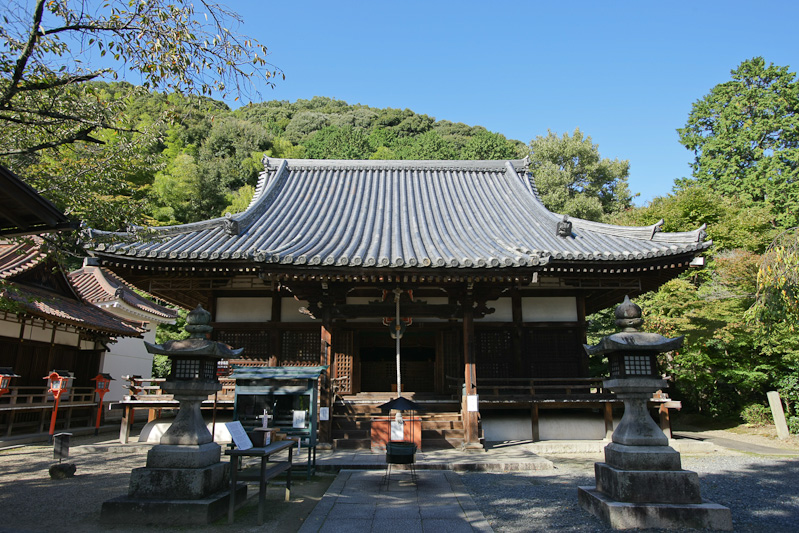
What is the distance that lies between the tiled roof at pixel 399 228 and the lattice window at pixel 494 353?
2.34m

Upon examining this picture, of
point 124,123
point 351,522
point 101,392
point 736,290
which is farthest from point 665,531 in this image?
point 101,392

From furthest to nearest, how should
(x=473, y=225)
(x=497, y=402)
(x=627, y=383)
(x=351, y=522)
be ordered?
(x=473, y=225), (x=497, y=402), (x=627, y=383), (x=351, y=522)

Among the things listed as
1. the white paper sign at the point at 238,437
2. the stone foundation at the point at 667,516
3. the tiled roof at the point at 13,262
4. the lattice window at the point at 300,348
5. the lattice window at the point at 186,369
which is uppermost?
the tiled roof at the point at 13,262

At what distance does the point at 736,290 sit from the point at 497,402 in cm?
889

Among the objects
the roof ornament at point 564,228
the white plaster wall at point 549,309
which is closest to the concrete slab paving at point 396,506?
the white plaster wall at point 549,309

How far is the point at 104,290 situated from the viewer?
66.2 feet

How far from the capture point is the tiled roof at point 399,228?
30.6ft

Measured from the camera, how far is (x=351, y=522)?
196 inches

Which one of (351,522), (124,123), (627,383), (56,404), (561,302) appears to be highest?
(124,123)

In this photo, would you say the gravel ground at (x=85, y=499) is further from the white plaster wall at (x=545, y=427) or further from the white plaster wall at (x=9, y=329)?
the white plaster wall at (x=9, y=329)

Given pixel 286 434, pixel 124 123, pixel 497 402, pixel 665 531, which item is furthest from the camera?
pixel 497 402

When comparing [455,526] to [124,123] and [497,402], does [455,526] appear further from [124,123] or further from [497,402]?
[124,123]

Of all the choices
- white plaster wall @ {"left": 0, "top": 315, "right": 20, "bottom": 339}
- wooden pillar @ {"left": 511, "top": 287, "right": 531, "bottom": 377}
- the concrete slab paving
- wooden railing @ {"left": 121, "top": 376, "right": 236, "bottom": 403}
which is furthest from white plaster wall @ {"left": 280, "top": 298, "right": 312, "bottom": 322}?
white plaster wall @ {"left": 0, "top": 315, "right": 20, "bottom": 339}

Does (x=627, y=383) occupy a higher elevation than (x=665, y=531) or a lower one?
higher
